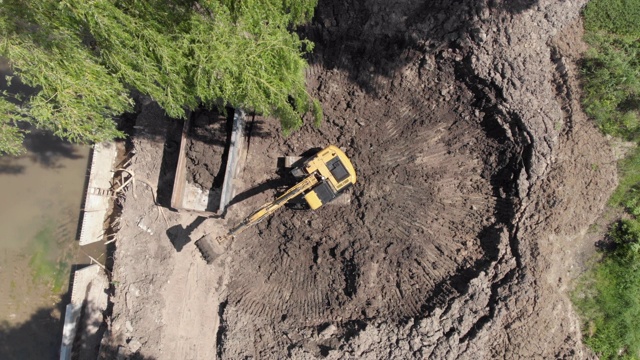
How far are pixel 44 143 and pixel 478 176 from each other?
12.5 meters

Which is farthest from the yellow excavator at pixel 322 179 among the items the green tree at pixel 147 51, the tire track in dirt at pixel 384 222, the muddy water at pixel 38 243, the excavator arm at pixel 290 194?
the muddy water at pixel 38 243

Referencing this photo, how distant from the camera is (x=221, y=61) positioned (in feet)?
21.3

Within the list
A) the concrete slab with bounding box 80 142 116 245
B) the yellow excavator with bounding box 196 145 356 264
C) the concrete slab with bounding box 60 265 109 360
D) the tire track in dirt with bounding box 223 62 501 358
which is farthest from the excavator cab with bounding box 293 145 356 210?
the concrete slab with bounding box 60 265 109 360

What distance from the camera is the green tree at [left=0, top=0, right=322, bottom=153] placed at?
6.13 m

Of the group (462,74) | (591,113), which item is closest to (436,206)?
(462,74)

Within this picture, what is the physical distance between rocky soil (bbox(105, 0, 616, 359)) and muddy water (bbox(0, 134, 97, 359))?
6.84ft

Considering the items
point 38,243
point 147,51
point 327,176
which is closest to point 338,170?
point 327,176

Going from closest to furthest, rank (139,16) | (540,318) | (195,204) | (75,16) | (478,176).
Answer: (75,16) → (139,16) → (540,318) → (478,176) → (195,204)

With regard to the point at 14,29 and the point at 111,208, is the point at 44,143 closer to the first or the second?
the point at 111,208

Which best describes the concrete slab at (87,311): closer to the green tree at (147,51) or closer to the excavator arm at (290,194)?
the excavator arm at (290,194)

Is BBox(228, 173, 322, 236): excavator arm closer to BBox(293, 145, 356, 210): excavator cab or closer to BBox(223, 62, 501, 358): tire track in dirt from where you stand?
BBox(293, 145, 356, 210): excavator cab

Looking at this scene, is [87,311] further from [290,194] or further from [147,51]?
[147,51]

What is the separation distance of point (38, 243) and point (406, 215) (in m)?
11.1

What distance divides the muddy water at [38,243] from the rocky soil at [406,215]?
82.1 inches
